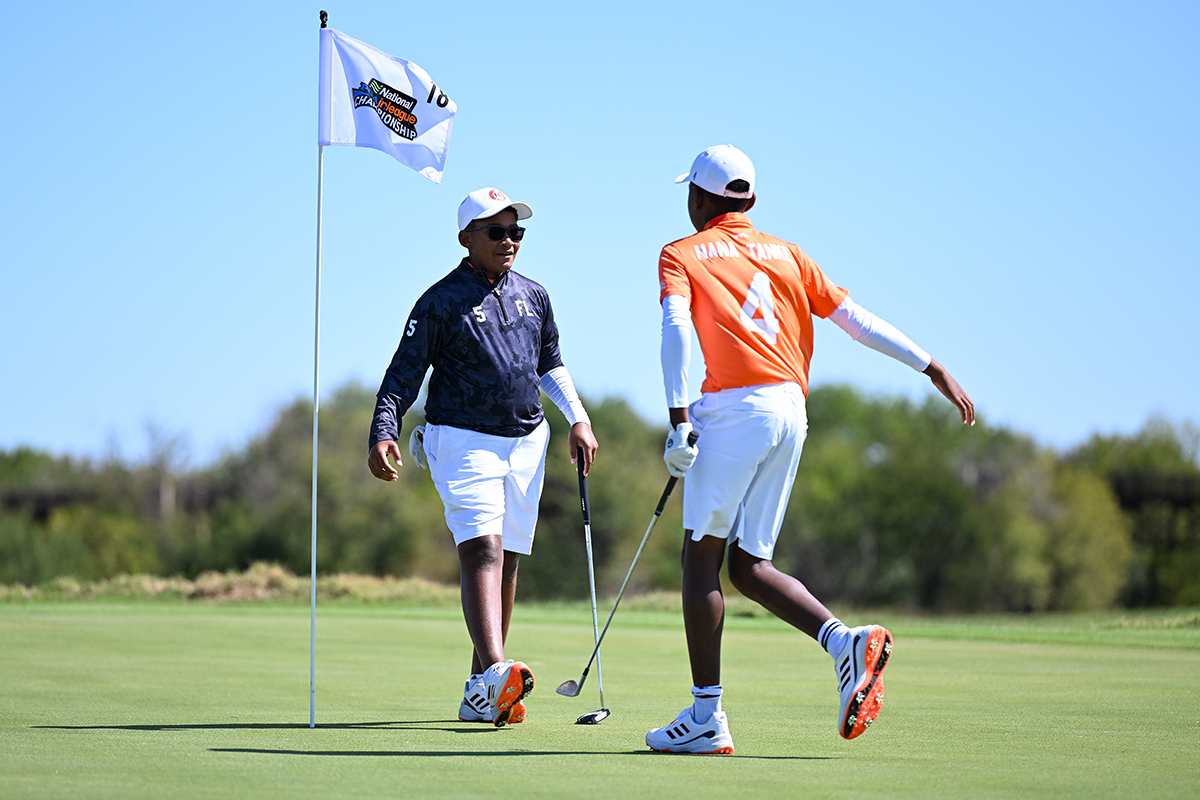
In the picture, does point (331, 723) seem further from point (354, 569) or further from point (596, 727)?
point (354, 569)

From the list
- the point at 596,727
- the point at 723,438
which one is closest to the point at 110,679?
the point at 596,727

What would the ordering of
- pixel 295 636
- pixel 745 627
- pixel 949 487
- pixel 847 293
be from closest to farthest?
pixel 847 293, pixel 295 636, pixel 745 627, pixel 949 487

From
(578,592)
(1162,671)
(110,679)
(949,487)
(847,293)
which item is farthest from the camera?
(949,487)

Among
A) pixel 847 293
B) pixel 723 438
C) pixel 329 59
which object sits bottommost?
pixel 723 438

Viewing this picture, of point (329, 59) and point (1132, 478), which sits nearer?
point (329, 59)

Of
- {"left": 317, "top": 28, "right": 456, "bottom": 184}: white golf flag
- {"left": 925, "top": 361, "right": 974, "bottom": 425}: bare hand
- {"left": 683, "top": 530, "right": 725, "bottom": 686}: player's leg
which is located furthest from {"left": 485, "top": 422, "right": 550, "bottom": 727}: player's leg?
{"left": 925, "top": 361, "right": 974, "bottom": 425}: bare hand

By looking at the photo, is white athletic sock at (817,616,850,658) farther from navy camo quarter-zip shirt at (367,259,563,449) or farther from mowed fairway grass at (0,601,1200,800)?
navy camo quarter-zip shirt at (367,259,563,449)

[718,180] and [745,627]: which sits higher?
[718,180]

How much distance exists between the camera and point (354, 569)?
5866 centimetres

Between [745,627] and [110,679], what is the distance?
7091 millimetres

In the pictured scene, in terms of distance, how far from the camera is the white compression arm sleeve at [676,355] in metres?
5.25

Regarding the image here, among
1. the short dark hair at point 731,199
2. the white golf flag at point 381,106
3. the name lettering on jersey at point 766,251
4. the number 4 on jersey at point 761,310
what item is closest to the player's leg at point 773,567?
the number 4 on jersey at point 761,310

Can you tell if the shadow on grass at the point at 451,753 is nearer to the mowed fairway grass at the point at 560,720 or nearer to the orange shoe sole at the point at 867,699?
the mowed fairway grass at the point at 560,720

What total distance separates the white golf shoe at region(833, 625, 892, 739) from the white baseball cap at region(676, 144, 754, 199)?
6.04 feet
